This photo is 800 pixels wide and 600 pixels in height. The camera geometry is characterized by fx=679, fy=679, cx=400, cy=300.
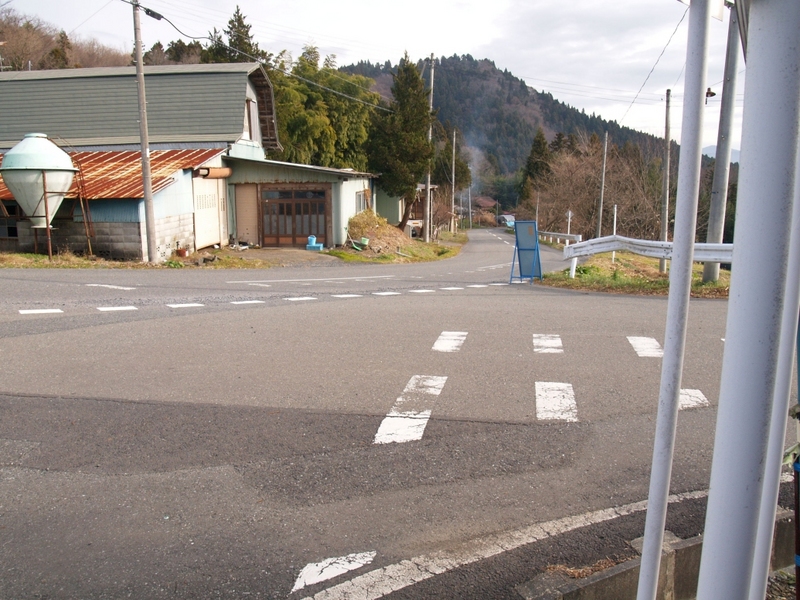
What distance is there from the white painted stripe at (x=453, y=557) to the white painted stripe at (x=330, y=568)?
0.11 m

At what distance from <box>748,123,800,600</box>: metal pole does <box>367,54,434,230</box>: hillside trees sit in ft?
140

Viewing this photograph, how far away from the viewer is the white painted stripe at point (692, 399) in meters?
6.37

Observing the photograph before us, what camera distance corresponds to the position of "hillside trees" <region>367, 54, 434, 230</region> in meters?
44.0

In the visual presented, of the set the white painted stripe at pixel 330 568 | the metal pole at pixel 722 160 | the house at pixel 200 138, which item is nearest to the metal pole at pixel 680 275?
the white painted stripe at pixel 330 568

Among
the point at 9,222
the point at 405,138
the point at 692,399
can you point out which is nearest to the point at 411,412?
the point at 692,399

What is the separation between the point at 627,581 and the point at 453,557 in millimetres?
891

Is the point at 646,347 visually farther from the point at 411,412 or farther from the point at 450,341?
the point at 411,412

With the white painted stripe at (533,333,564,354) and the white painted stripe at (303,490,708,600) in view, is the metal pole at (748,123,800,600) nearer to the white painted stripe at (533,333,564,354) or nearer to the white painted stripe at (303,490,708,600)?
the white painted stripe at (303,490,708,600)

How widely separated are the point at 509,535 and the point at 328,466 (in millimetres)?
1490

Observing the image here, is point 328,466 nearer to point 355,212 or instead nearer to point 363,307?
point 363,307

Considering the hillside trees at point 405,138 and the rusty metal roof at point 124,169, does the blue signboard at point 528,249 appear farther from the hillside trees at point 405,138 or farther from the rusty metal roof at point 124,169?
the hillside trees at point 405,138

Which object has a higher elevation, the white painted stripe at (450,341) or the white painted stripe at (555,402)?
the white painted stripe at (450,341)

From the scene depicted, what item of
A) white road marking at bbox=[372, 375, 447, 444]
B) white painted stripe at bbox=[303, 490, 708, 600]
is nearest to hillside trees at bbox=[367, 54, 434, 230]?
white road marking at bbox=[372, 375, 447, 444]

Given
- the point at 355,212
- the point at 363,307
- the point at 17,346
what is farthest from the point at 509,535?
the point at 355,212
